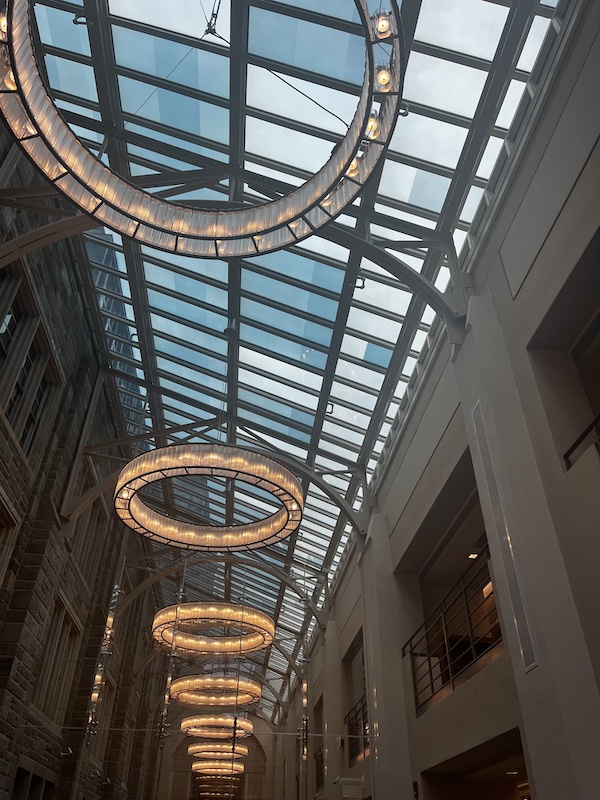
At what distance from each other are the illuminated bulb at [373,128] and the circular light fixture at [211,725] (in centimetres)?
1696

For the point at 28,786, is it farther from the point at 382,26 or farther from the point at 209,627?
the point at 382,26

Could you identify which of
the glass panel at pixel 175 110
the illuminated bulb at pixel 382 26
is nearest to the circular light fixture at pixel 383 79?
the illuminated bulb at pixel 382 26

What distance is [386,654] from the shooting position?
13461 mm

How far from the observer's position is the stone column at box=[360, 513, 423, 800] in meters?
12.3

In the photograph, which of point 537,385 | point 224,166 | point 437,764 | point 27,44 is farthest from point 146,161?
point 437,764

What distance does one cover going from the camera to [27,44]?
6.14 meters

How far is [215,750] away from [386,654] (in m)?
9.52

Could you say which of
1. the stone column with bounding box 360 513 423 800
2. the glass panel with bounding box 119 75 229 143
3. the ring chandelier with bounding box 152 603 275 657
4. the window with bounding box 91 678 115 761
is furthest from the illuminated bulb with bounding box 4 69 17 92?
the window with bounding box 91 678 115 761

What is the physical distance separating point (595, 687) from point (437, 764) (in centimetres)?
631

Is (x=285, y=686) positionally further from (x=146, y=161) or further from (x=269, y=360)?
(x=146, y=161)

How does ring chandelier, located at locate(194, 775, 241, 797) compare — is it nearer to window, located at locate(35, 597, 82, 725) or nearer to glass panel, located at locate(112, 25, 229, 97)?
window, located at locate(35, 597, 82, 725)

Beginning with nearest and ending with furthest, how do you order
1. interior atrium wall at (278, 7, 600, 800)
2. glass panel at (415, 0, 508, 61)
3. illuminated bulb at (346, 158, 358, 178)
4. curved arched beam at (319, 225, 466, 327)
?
1. interior atrium wall at (278, 7, 600, 800)
2. illuminated bulb at (346, 158, 358, 178)
3. glass panel at (415, 0, 508, 61)
4. curved arched beam at (319, 225, 466, 327)

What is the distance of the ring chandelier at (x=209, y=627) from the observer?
54.7ft

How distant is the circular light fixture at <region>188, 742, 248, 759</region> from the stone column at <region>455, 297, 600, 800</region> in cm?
1297
